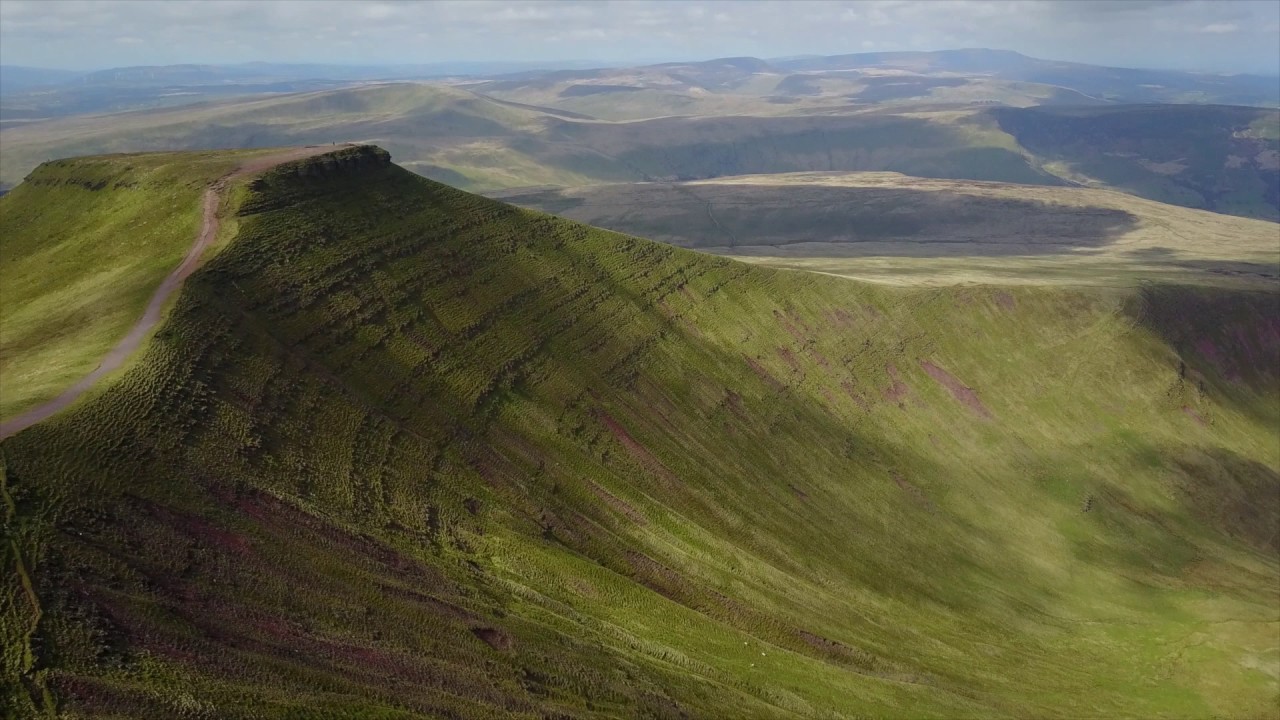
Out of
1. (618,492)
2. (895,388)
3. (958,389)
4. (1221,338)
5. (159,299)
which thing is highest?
(159,299)

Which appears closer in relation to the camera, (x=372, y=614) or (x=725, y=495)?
(x=372, y=614)

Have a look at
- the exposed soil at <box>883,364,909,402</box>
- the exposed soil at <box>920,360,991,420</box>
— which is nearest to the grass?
the exposed soil at <box>883,364,909,402</box>

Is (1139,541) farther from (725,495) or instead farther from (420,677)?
(420,677)

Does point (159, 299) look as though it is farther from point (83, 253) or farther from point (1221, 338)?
point (1221, 338)

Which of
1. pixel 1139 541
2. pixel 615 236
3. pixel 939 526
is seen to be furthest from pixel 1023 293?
pixel 615 236

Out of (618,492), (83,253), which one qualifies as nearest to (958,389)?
(618,492)

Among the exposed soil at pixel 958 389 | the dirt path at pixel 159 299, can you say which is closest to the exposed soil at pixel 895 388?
the exposed soil at pixel 958 389

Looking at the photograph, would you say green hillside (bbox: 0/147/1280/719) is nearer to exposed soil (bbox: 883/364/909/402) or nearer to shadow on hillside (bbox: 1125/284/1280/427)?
exposed soil (bbox: 883/364/909/402)
